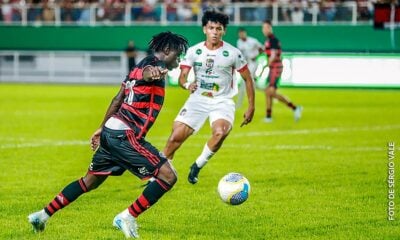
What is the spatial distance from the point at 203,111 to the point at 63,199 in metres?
4.79

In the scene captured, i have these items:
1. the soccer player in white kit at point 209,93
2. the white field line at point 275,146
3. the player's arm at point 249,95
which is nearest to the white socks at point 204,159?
the soccer player in white kit at point 209,93

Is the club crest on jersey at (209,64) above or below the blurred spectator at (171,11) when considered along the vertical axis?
above

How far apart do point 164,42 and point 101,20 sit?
127 ft


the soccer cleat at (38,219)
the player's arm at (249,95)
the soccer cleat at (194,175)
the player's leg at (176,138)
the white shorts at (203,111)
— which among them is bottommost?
the soccer cleat at (194,175)

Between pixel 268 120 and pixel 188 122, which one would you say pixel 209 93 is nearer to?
pixel 188 122

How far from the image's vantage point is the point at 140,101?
912cm

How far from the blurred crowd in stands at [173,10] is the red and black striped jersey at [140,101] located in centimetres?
2970

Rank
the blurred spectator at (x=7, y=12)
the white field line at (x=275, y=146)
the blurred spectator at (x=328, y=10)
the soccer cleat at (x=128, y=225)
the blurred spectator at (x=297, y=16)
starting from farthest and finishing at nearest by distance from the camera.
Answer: the blurred spectator at (x=7, y=12) < the blurred spectator at (x=297, y=16) < the blurred spectator at (x=328, y=10) < the white field line at (x=275, y=146) < the soccer cleat at (x=128, y=225)

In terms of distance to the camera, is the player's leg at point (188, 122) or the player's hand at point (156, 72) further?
the player's leg at point (188, 122)

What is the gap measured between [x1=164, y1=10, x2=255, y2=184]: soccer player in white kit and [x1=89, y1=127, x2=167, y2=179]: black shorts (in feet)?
14.5

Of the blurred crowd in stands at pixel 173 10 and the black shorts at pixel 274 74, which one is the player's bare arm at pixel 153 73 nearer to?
the black shorts at pixel 274 74

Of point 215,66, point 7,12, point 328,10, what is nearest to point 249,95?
point 215,66

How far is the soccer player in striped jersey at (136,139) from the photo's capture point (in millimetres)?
9031

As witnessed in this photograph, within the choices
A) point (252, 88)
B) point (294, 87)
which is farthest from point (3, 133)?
point (294, 87)
